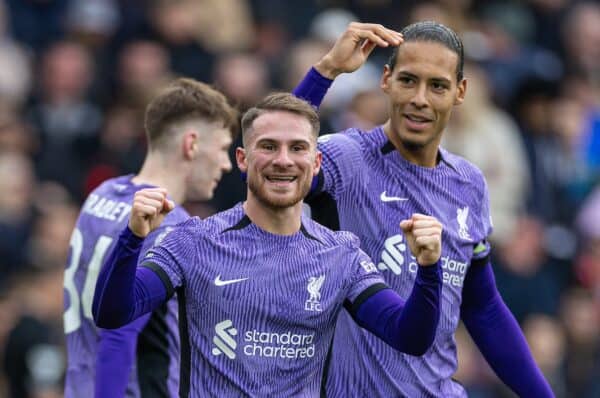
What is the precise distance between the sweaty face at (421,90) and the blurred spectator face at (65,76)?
6725mm

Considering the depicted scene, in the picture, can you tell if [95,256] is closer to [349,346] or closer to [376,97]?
[349,346]

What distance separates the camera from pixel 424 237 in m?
5.56

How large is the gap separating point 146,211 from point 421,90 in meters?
1.64

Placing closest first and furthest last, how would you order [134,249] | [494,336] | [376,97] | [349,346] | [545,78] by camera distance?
1. [134,249]
2. [349,346]
3. [494,336]
4. [376,97]
5. [545,78]

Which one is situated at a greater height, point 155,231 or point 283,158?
point 283,158

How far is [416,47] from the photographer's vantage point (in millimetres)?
6660

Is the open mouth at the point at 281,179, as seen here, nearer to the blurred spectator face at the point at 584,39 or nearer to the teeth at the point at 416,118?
the teeth at the point at 416,118

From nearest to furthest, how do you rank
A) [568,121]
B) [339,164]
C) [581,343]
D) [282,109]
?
[282,109] < [339,164] < [581,343] < [568,121]

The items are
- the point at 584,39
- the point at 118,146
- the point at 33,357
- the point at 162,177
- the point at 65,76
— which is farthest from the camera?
the point at 584,39

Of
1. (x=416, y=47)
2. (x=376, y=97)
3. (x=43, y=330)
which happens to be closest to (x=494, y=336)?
(x=416, y=47)

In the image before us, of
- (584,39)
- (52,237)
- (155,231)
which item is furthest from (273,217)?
Result: (584,39)

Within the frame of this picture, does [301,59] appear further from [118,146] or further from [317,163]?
[317,163]

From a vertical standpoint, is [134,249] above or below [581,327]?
above

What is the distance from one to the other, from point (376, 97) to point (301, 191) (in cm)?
689
